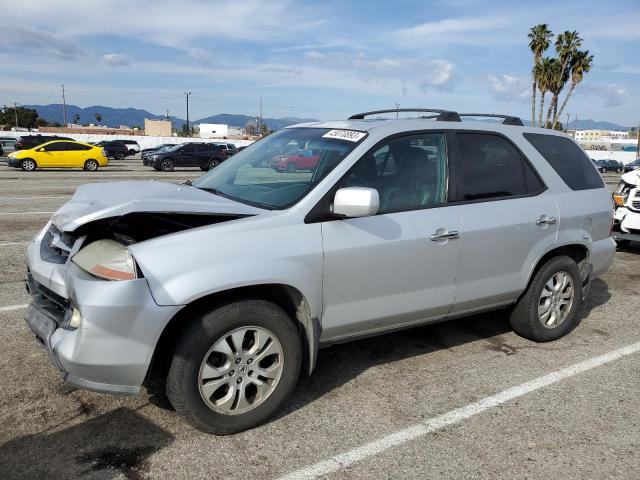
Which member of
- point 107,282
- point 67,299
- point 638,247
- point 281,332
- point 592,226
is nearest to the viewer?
point 107,282

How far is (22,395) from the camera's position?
11.5 ft

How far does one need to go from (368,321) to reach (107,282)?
1.63 meters

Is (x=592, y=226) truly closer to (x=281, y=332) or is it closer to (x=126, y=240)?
(x=281, y=332)

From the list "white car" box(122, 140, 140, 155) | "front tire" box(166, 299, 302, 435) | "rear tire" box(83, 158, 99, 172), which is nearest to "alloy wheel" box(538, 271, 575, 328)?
"front tire" box(166, 299, 302, 435)

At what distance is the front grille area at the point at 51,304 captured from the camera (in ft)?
9.77

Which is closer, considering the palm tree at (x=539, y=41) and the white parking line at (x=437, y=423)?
the white parking line at (x=437, y=423)

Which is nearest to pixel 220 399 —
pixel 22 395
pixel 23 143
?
pixel 22 395

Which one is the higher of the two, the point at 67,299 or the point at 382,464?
the point at 67,299

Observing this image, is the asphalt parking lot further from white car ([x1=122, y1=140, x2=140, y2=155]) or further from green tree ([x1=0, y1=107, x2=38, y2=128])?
green tree ([x1=0, y1=107, x2=38, y2=128])

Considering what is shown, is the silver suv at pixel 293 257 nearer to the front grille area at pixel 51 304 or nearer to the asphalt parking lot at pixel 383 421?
the front grille area at pixel 51 304

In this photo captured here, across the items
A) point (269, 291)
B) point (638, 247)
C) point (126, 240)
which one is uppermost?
point (126, 240)

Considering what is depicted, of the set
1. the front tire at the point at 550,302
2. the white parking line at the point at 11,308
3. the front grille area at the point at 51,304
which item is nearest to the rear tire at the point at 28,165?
the white parking line at the point at 11,308

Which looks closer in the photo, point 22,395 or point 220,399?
point 220,399

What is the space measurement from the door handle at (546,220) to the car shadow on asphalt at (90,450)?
308 centimetres
